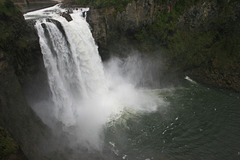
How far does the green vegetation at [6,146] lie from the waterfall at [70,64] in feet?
20.1

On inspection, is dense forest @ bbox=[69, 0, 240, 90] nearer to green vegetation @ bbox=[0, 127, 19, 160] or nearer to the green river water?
the green river water

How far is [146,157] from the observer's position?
10609 mm

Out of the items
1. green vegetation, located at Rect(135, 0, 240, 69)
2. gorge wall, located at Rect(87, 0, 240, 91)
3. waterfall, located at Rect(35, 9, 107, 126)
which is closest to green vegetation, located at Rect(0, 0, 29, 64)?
waterfall, located at Rect(35, 9, 107, 126)

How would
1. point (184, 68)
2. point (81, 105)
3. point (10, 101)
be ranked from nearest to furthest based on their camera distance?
1. point (10, 101)
2. point (81, 105)
3. point (184, 68)

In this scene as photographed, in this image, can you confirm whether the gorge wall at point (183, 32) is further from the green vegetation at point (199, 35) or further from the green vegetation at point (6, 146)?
the green vegetation at point (6, 146)

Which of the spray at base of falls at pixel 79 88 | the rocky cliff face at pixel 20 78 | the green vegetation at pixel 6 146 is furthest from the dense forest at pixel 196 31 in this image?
the green vegetation at pixel 6 146

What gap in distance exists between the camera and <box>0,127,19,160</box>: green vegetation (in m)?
6.28

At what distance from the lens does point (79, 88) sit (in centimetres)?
1477

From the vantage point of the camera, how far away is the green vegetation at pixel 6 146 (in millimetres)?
6281

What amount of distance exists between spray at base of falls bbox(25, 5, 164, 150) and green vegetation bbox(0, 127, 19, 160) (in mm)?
4855

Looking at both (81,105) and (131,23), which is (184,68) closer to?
(131,23)

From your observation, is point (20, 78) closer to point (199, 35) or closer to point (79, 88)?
point (79, 88)

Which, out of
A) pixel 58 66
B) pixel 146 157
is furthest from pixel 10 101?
pixel 146 157

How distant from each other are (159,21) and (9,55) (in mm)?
14341
